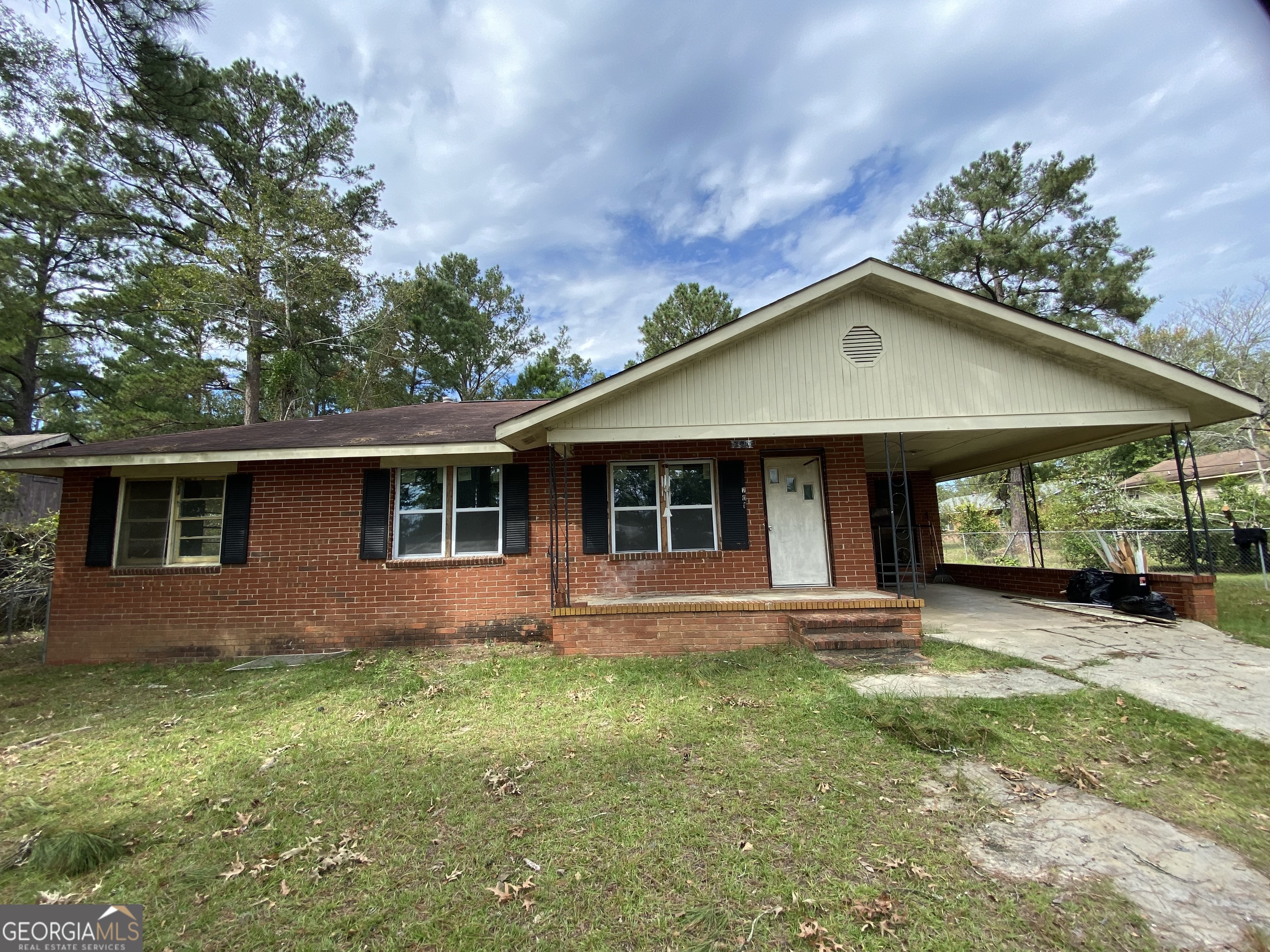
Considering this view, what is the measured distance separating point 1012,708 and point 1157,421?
5169 mm

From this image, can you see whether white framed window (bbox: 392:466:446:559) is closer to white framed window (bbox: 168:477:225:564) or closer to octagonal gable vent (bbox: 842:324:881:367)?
white framed window (bbox: 168:477:225:564)

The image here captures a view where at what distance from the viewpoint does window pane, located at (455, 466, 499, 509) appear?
778 cm

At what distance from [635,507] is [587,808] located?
5.07m

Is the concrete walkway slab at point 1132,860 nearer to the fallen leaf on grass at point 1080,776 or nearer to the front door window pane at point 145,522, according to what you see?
the fallen leaf on grass at point 1080,776

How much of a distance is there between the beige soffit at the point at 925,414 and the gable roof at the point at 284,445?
0.96 meters

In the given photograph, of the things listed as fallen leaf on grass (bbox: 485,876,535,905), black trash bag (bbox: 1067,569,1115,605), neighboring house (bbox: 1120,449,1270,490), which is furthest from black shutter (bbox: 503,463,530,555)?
neighboring house (bbox: 1120,449,1270,490)

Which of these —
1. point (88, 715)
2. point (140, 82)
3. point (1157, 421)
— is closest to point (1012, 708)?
point (1157, 421)

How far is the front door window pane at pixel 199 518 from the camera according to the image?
7.69 metres

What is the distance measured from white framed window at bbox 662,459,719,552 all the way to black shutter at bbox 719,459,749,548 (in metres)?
0.13

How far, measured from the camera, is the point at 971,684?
4.93m

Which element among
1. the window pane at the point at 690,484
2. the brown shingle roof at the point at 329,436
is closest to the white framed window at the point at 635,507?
the window pane at the point at 690,484

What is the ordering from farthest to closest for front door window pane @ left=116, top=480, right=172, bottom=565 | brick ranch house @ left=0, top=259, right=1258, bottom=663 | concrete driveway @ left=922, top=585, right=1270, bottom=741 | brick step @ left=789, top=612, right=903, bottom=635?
front door window pane @ left=116, top=480, right=172, bottom=565
brick ranch house @ left=0, top=259, right=1258, bottom=663
brick step @ left=789, top=612, right=903, bottom=635
concrete driveway @ left=922, top=585, right=1270, bottom=741

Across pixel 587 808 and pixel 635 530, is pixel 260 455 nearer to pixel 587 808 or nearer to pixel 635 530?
pixel 635 530

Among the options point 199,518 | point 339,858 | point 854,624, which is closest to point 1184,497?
point 854,624
